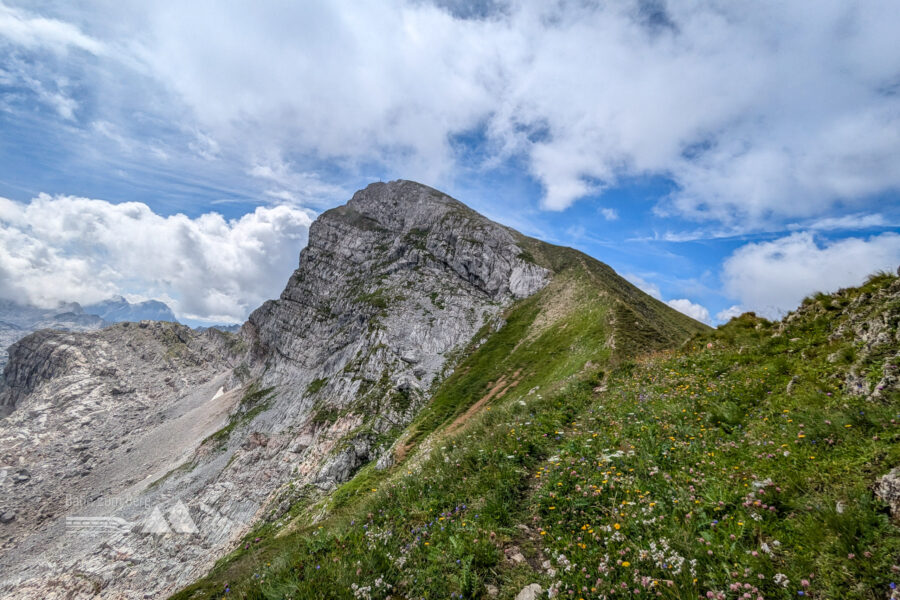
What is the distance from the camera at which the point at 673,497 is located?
23.5 feet

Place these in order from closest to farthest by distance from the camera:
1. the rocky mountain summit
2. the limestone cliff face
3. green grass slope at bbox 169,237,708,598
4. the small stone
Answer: the small stone, green grass slope at bbox 169,237,708,598, the rocky mountain summit, the limestone cliff face

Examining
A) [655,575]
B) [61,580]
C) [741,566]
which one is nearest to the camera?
[741,566]

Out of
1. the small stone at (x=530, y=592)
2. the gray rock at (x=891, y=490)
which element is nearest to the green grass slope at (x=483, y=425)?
the small stone at (x=530, y=592)

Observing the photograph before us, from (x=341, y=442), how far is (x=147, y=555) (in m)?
46.7

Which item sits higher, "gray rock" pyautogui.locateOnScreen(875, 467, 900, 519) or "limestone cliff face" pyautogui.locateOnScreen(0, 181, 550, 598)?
"gray rock" pyautogui.locateOnScreen(875, 467, 900, 519)

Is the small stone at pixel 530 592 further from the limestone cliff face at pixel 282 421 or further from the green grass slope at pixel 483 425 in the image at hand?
the limestone cliff face at pixel 282 421

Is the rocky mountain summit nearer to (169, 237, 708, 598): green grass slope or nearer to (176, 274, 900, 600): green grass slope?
(169, 237, 708, 598): green grass slope

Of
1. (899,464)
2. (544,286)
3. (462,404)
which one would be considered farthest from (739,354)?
(544,286)

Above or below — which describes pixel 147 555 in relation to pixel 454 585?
below

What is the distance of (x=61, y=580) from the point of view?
7644 centimetres

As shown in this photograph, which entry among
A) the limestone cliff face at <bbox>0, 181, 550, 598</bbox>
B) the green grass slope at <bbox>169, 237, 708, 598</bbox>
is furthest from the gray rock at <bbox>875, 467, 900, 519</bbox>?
the limestone cliff face at <bbox>0, 181, 550, 598</bbox>

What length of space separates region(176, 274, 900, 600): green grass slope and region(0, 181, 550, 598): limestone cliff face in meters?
51.9

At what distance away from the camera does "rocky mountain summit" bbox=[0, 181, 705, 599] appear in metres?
63.6

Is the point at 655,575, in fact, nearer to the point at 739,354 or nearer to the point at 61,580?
the point at 739,354
